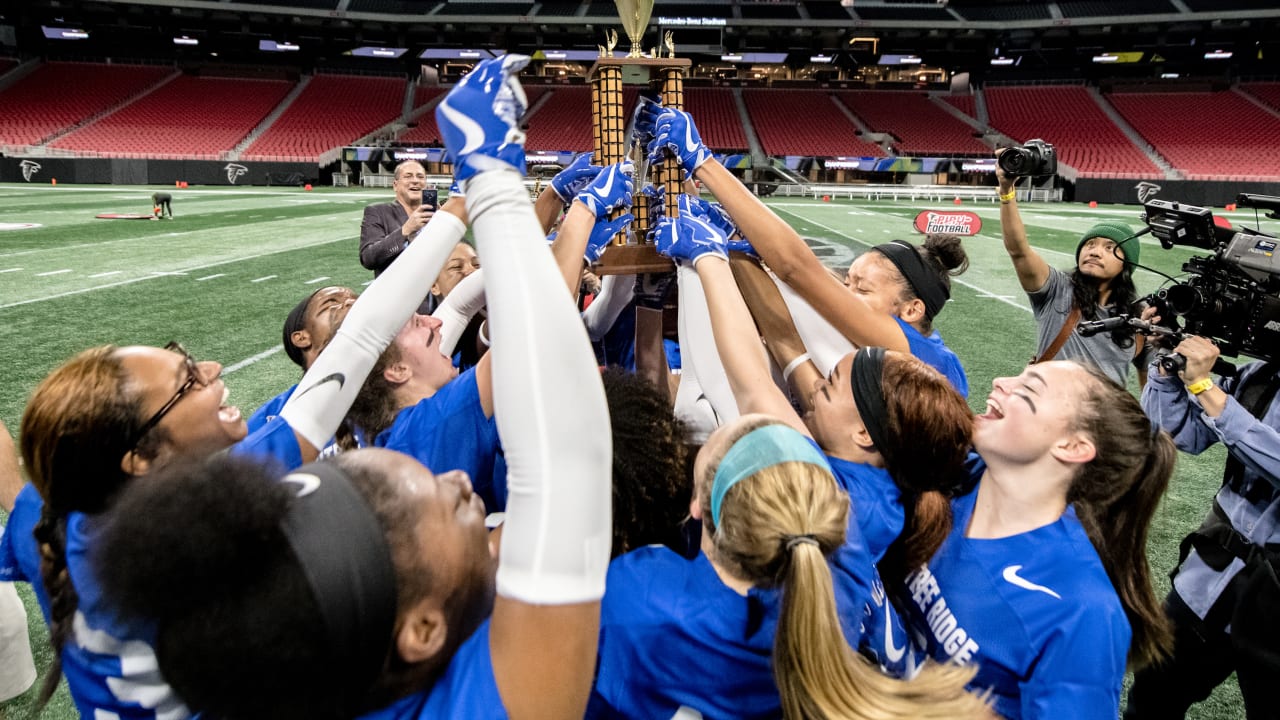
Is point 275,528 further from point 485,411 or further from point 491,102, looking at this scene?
point 485,411

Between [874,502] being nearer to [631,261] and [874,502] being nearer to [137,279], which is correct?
[631,261]

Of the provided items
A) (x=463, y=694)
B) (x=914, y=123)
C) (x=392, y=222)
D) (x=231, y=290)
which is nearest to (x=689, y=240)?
(x=463, y=694)

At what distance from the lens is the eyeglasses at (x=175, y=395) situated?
1726mm

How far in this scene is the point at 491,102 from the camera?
1096 mm

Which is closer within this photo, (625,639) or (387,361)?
(625,639)

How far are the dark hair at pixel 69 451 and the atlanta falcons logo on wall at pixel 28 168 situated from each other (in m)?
37.0

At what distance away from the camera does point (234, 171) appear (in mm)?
32312

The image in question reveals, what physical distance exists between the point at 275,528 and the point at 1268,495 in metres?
2.58

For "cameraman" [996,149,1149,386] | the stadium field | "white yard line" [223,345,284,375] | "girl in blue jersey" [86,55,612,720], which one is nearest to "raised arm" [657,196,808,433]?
the stadium field

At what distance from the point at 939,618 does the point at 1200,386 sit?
121cm

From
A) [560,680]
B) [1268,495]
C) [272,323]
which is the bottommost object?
[272,323]

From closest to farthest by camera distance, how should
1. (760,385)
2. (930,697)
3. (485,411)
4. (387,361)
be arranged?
(930,697), (760,385), (485,411), (387,361)

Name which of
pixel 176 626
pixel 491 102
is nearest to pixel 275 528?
pixel 176 626

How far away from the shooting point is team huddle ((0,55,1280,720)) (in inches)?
38.1
